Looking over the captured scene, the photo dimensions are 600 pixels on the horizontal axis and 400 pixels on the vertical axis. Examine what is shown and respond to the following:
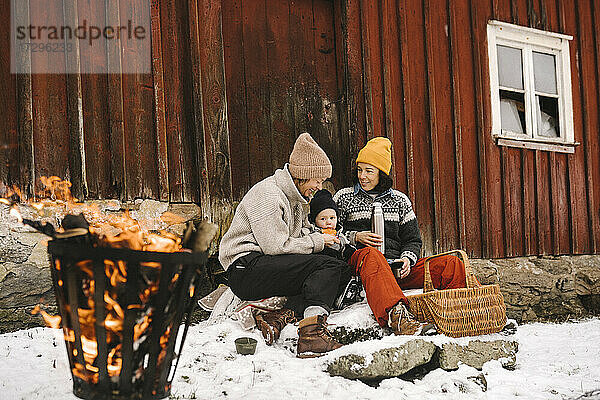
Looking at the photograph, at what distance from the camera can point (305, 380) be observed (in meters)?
3.37

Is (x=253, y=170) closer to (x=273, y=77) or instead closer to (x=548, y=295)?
(x=273, y=77)

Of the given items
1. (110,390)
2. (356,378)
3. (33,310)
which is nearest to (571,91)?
(356,378)

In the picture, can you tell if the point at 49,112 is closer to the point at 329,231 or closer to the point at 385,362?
the point at 329,231

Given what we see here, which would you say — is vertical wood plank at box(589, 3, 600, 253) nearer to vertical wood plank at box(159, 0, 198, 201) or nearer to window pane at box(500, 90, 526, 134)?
window pane at box(500, 90, 526, 134)

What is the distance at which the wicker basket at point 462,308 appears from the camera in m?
3.99

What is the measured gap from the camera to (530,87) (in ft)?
23.6

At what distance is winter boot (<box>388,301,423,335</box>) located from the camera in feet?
12.8

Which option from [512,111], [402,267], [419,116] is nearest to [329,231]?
[402,267]

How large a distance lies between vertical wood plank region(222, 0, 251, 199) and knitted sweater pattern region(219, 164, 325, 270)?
1276 mm

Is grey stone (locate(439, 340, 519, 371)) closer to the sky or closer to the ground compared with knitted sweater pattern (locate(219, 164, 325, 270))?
closer to the ground

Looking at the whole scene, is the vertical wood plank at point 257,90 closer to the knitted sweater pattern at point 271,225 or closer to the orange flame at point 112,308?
the knitted sweater pattern at point 271,225

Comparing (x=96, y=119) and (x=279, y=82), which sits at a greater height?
(x=279, y=82)

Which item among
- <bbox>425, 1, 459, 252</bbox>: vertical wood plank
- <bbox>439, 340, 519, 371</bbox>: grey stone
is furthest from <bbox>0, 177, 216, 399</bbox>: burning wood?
<bbox>425, 1, 459, 252</bbox>: vertical wood plank

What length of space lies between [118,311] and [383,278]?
6.69 ft
